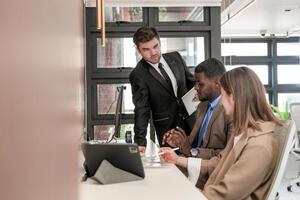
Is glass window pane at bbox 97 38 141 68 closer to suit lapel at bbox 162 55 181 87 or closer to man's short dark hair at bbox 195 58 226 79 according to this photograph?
suit lapel at bbox 162 55 181 87

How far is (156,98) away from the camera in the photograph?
9.31 feet

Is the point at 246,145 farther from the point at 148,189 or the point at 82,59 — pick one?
the point at 82,59

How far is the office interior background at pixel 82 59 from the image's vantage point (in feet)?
1.40

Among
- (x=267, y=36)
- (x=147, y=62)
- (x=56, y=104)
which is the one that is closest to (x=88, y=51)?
(x=147, y=62)

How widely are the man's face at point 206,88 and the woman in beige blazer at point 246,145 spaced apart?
0.45m

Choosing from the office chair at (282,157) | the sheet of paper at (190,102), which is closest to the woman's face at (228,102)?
the office chair at (282,157)

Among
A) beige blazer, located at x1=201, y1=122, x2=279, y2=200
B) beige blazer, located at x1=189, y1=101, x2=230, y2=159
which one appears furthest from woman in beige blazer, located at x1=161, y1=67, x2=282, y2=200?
beige blazer, located at x1=189, y1=101, x2=230, y2=159

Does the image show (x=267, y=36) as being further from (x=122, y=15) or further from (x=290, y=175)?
(x=122, y=15)

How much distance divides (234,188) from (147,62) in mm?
1377

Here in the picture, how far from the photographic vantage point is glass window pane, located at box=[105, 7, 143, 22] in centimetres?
406

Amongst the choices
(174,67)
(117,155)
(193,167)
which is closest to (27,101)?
(117,155)

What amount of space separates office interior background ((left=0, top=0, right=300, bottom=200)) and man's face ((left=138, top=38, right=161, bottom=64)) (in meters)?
0.41

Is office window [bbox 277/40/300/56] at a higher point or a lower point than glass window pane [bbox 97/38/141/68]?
higher

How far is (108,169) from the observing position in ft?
5.67
